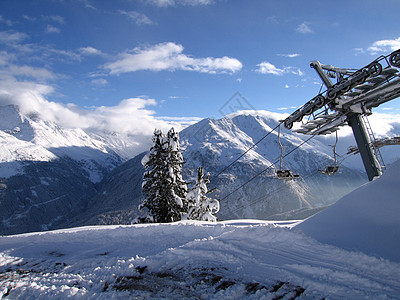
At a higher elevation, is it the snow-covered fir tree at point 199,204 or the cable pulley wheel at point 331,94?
the cable pulley wheel at point 331,94

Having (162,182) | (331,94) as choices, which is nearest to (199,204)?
(162,182)

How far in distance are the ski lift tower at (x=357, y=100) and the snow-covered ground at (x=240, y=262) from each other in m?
4.12

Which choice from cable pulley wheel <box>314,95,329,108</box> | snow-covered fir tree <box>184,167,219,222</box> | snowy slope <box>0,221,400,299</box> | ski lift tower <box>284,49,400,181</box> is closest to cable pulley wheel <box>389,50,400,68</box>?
ski lift tower <box>284,49,400,181</box>

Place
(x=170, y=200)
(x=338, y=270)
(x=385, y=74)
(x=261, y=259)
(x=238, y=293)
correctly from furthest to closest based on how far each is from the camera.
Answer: (x=170, y=200)
(x=385, y=74)
(x=261, y=259)
(x=338, y=270)
(x=238, y=293)

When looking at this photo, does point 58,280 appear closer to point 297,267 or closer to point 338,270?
point 297,267

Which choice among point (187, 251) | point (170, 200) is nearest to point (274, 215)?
point (170, 200)

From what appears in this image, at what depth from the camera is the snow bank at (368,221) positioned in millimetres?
5082

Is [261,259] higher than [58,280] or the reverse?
the reverse

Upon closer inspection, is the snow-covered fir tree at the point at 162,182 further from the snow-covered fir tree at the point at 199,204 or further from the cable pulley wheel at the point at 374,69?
the cable pulley wheel at the point at 374,69

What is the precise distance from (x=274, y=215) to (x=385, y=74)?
20249 centimetres

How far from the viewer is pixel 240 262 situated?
5.33 m

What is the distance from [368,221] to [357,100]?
6698 millimetres

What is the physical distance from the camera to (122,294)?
4277mm

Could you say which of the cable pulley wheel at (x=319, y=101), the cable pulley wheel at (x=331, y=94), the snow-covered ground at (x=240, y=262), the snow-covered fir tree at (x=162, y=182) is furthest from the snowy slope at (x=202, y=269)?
the snow-covered fir tree at (x=162, y=182)
